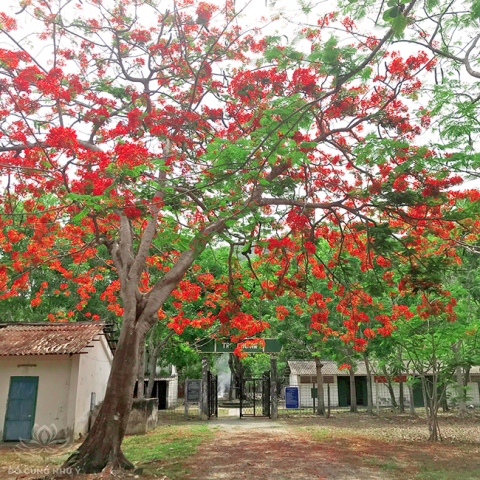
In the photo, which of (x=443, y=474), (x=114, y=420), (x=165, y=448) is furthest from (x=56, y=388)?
(x=443, y=474)

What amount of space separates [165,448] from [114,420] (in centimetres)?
376

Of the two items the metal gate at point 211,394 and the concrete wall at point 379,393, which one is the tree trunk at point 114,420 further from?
the concrete wall at point 379,393

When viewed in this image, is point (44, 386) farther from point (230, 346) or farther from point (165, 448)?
point (230, 346)

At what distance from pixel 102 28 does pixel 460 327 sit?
10.7m

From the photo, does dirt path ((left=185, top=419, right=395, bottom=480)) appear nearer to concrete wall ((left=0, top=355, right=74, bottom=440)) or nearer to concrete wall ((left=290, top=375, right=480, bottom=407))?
concrete wall ((left=0, top=355, right=74, bottom=440))

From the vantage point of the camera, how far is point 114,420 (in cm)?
734

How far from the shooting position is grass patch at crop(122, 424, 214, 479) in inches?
315

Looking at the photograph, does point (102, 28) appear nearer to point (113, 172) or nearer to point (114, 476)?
point (113, 172)

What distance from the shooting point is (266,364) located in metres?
41.1

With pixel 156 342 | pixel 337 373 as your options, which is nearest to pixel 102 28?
pixel 156 342

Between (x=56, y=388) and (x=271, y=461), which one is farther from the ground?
(x=56, y=388)

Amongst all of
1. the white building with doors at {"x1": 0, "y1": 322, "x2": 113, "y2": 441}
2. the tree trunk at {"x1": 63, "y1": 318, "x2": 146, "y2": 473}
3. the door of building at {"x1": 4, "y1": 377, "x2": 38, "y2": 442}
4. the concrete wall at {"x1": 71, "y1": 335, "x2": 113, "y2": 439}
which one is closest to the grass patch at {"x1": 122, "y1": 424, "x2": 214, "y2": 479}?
the tree trunk at {"x1": 63, "y1": 318, "x2": 146, "y2": 473}

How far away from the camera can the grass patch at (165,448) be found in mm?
7996

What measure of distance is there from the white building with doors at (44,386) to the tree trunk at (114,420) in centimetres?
520
